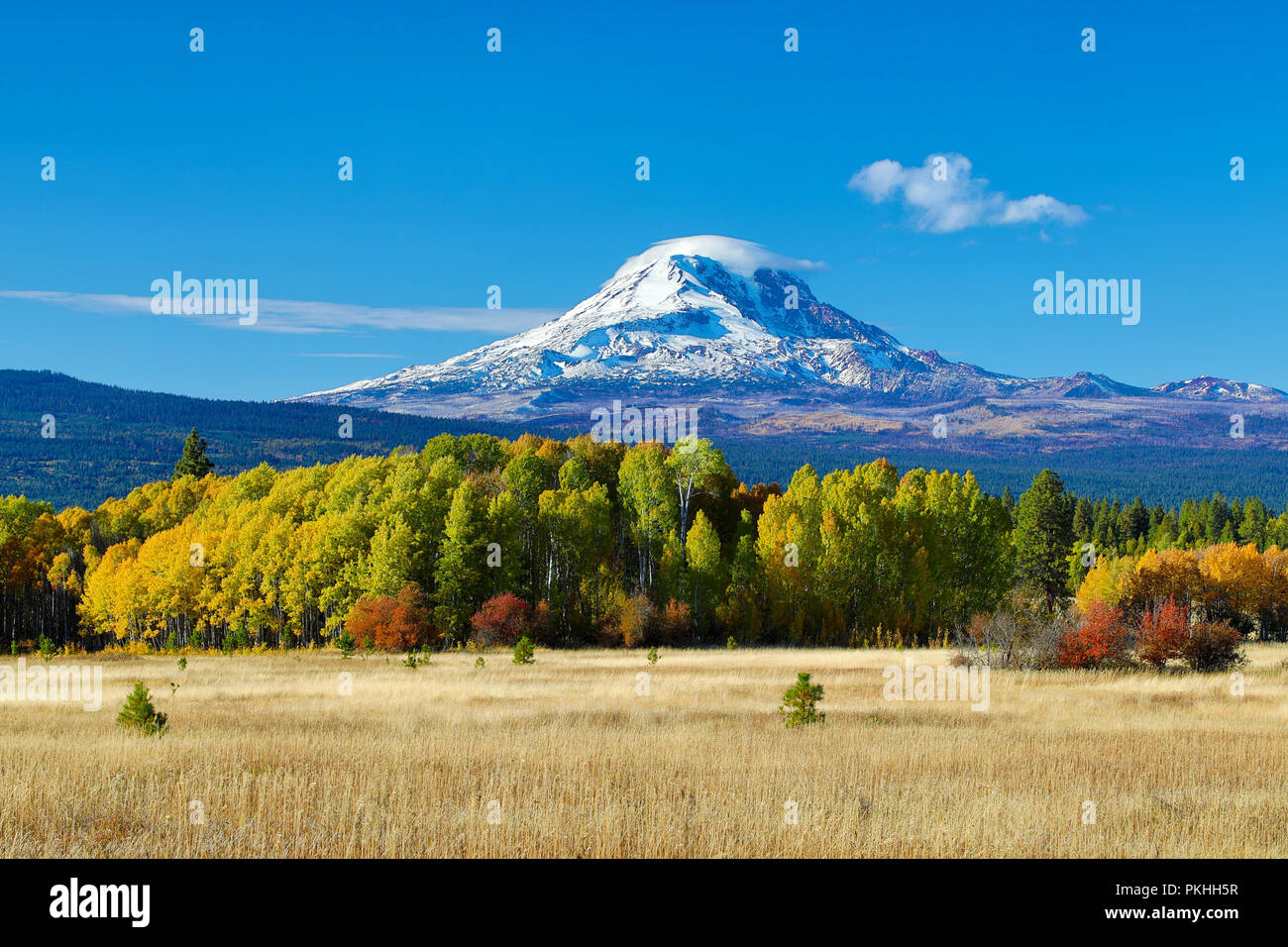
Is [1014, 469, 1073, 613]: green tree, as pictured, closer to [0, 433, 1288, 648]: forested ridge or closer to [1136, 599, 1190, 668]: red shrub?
[0, 433, 1288, 648]: forested ridge

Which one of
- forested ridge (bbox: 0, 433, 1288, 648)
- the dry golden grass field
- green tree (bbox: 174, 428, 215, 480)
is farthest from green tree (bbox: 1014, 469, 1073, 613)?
green tree (bbox: 174, 428, 215, 480)

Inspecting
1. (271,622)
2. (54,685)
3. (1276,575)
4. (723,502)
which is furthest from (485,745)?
(1276,575)

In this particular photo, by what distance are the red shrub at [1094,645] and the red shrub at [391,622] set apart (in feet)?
108

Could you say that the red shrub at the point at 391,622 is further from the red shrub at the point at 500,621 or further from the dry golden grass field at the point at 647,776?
the dry golden grass field at the point at 647,776

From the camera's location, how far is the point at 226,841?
10664 mm

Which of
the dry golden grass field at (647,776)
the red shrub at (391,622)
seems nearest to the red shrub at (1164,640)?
the dry golden grass field at (647,776)

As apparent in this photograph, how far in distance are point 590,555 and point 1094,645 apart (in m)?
35.5

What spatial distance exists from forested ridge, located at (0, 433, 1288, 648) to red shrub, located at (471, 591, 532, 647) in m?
2.39

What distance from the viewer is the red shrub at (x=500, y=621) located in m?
54.1

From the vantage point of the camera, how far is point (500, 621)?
54250 millimetres

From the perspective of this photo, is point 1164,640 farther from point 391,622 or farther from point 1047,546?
point 1047,546
